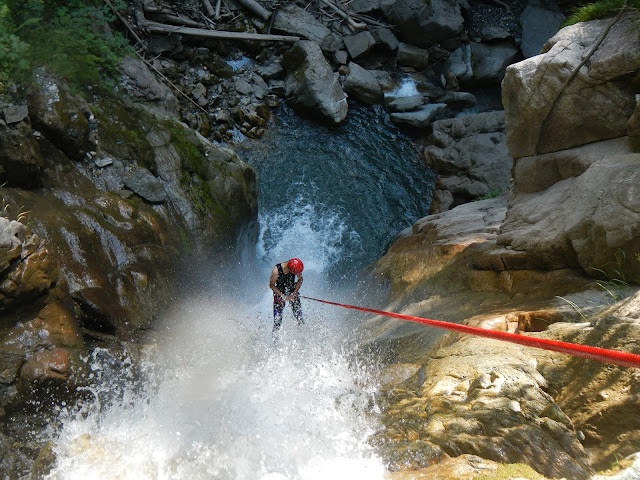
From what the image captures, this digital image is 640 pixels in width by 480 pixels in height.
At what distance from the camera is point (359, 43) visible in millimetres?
13664

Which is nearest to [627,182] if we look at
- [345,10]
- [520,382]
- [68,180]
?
[520,382]

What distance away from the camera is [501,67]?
44.4 feet

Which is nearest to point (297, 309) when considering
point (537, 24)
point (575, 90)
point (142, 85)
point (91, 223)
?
point (91, 223)

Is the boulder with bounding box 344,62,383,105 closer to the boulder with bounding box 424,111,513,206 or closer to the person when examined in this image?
the boulder with bounding box 424,111,513,206

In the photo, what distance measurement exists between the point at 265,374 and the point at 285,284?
1.49 m

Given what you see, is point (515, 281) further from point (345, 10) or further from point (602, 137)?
point (345, 10)

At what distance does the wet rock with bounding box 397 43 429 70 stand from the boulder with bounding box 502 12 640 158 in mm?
8686

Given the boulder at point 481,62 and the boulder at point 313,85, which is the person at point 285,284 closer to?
the boulder at point 313,85

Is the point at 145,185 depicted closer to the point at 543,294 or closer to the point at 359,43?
the point at 543,294

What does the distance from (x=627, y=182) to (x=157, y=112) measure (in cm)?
746

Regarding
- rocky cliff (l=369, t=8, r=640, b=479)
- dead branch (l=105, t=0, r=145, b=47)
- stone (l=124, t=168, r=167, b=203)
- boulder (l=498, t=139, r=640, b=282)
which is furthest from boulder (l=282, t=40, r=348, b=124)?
boulder (l=498, t=139, r=640, b=282)

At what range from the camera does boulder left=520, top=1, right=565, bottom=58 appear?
13617 millimetres

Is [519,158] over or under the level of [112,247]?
over

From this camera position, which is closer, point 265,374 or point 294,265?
point 265,374
